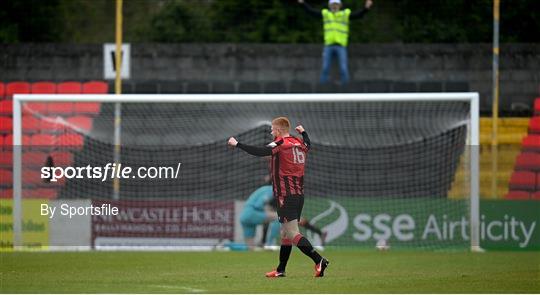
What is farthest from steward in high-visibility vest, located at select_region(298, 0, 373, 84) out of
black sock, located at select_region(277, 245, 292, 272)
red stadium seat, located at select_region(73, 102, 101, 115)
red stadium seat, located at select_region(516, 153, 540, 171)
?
black sock, located at select_region(277, 245, 292, 272)

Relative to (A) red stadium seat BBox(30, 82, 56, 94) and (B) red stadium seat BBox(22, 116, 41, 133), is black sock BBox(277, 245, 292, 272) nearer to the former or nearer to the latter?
(B) red stadium seat BBox(22, 116, 41, 133)

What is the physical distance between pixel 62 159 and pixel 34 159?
1.91 feet

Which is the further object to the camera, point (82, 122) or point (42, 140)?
point (82, 122)

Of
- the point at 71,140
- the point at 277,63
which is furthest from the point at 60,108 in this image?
the point at 277,63

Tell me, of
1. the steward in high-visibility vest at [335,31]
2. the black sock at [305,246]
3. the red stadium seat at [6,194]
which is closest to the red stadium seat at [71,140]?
the red stadium seat at [6,194]

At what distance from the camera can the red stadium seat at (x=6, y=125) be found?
2103 centimetres

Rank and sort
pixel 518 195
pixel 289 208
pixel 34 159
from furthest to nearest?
pixel 518 195, pixel 34 159, pixel 289 208

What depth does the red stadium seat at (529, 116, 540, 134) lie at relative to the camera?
2086 cm

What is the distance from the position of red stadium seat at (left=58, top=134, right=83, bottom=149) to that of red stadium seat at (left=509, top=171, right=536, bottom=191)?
23.4ft

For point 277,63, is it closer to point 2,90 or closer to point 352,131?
point 352,131

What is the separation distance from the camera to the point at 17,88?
2227 centimetres

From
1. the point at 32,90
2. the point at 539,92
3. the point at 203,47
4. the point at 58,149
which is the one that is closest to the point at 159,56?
the point at 203,47

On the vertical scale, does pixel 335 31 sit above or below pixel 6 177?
above

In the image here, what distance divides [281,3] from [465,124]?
5.81 metres
